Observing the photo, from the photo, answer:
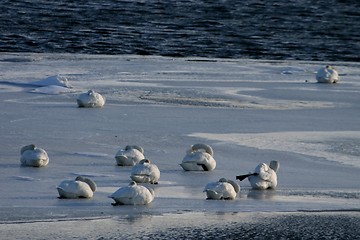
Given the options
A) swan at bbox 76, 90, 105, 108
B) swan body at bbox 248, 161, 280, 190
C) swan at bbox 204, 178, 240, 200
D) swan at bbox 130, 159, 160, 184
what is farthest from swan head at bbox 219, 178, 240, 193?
swan at bbox 76, 90, 105, 108

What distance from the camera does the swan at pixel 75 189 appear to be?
8.20 metres

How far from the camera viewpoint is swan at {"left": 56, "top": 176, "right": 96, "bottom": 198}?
8.20 metres

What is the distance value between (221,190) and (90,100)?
191 inches

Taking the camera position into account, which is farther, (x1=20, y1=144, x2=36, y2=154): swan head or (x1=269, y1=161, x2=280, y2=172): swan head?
(x1=20, y1=144, x2=36, y2=154): swan head

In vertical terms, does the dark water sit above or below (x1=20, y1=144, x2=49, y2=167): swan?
above

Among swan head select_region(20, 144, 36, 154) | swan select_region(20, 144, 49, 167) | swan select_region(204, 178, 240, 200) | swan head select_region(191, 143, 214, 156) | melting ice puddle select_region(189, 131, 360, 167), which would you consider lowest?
Result: swan select_region(204, 178, 240, 200)

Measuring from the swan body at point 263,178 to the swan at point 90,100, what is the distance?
4.38m

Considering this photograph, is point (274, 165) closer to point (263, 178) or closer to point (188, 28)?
point (263, 178)

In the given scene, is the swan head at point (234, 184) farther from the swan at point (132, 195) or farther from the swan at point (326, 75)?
the swan at point (326, 75)

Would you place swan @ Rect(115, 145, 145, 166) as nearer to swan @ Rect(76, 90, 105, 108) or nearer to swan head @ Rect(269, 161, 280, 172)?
swan head @ Rect(269, 161, 280, 172)

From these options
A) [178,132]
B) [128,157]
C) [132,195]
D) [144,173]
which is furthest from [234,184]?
[178,132]

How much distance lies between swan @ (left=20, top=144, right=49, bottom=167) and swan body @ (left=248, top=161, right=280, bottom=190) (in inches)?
62.3

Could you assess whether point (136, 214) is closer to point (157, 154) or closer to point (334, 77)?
Answer: point (157, 154)

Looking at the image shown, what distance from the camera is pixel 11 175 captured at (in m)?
9.05
